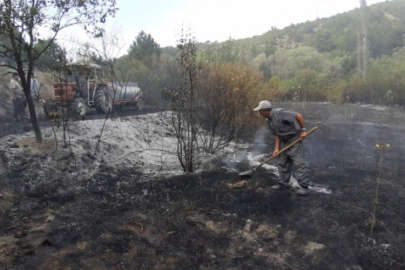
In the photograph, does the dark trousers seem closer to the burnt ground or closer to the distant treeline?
the burnt ground

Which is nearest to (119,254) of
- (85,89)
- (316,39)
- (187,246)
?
(187,246)

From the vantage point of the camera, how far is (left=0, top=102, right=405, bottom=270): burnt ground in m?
3.55

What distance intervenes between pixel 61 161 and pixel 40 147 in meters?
0.66

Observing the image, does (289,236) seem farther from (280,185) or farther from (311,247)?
(280,185)

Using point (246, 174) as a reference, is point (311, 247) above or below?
below

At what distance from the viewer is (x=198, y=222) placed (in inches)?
179

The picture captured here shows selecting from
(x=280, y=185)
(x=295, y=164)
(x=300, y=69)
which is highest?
(x=300, y=69)

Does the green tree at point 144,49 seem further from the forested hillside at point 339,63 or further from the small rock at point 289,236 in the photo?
the small rock at point 289,236

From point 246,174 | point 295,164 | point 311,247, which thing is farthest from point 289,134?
point 311,247

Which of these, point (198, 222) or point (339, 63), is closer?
point (198, 222)

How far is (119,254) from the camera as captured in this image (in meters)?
3.61

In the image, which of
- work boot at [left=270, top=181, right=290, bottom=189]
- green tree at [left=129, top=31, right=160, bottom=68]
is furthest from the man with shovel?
green tree at [left=129, top=31, right=160, bottom=68]

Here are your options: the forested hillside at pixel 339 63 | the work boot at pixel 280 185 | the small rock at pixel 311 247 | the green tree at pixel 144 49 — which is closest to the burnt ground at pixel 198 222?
the small rock at pixel 311 247

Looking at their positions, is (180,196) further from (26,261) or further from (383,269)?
(383,269)
